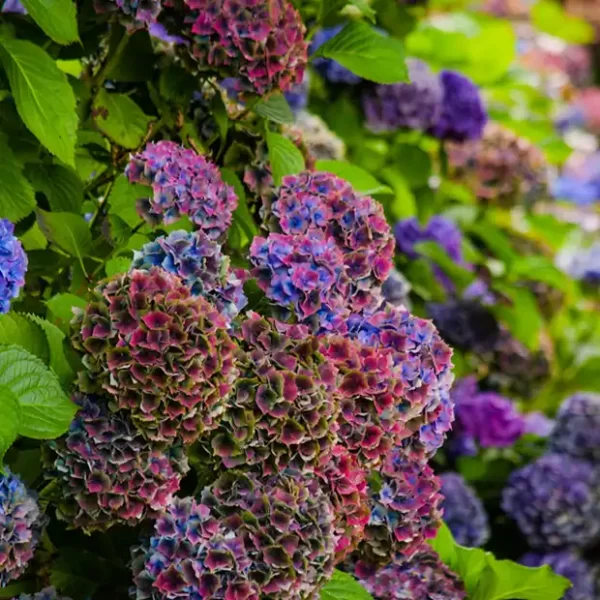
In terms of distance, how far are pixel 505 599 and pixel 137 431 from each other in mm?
569

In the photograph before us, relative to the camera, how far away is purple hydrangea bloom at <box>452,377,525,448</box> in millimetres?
2062

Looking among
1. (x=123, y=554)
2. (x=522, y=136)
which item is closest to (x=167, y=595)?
(x=123, y=554)

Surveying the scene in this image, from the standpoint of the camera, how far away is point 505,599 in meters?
1.32

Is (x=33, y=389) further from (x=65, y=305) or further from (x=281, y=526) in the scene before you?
(x=281, y=526)

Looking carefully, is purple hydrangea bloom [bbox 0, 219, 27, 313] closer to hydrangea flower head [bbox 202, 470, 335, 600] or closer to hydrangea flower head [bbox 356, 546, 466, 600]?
hydrangea flower head [bbox 202, 470, 335, 600]

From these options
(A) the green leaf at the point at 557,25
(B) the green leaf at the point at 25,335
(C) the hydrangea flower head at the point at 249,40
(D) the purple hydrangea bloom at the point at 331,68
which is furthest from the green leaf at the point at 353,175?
(A) the green leaf at the point at 557,25

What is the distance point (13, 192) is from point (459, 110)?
3.96 feet

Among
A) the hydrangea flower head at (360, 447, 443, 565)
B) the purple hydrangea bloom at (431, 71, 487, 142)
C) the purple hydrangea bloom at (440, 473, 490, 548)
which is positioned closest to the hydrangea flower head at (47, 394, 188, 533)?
the hydrangea flower head at (360, 447, 443, 565)

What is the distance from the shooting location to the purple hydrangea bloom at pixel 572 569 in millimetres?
1871

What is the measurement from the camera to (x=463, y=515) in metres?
1.84

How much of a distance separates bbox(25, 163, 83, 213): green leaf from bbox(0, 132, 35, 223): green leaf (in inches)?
2.6

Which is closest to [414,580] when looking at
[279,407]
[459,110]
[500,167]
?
[279,407]

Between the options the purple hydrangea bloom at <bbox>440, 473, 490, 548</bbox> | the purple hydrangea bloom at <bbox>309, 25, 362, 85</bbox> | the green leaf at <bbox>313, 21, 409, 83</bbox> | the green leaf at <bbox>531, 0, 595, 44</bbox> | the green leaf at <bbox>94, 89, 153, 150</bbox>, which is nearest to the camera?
the green leaf at <bbox>94, 89, 153, 150</bbox>

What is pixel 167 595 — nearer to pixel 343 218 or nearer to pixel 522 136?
pixel 343 218
